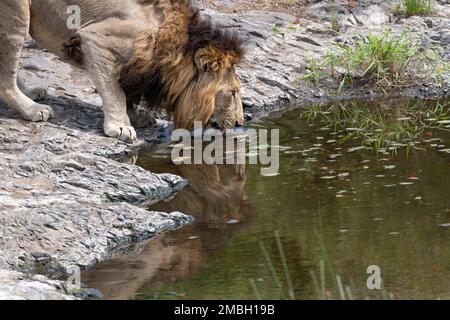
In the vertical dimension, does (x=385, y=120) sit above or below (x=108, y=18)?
below

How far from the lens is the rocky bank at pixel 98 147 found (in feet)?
21.3

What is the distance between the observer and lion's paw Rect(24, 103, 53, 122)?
864 cm

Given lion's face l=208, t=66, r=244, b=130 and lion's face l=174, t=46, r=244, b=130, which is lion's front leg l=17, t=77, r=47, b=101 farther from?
lion's face l=208, t=66, r=244, b=130

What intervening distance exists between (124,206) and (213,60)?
220 centimetres

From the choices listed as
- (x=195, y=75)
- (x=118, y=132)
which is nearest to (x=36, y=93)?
(x=118, y=132)

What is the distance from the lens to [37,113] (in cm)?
866

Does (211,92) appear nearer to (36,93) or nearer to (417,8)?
(36,93)

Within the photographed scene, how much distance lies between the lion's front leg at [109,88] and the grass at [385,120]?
167 centimetres

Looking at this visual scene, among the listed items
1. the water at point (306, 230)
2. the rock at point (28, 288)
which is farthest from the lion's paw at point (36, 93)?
the rock at point (28, 288)

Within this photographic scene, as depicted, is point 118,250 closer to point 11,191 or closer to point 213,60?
point 11,191

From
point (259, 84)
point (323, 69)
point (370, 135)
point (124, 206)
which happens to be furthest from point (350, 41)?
point (124, 206)

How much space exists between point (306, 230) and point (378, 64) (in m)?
4.29

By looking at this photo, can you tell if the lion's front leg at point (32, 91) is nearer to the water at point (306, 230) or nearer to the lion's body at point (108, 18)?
the lion's body at point (108, 18)

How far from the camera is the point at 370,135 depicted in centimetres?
904
